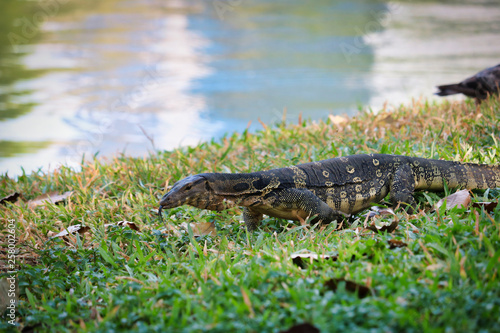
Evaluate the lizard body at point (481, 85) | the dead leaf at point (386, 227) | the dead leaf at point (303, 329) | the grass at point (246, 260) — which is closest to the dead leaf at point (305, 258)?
the grass at point (246, 260)

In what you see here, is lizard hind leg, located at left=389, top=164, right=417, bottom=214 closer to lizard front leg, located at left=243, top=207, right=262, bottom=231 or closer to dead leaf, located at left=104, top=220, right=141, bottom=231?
lizard front leg, located at left=243, top=207, right=262, bottom=231

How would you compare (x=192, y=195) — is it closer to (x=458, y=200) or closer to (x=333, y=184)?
(x=333, y=184)

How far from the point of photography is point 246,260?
3016 mm

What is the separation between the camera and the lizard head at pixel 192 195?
3.25 metres

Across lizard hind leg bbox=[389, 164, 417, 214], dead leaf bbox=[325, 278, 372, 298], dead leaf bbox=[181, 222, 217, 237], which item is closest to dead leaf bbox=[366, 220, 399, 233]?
Result: lizard hind leg bbox=[389, 164, 417, 214]

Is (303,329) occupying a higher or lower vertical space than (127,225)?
higher

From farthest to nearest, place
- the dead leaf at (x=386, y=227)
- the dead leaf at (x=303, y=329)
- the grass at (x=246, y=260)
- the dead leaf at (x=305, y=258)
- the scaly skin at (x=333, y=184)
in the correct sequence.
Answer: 1. the scaly skin at (x=333, y=184)
2. the dead leaf at (x=386, y=227)
3. the dead leaf at (x=305, y=258)
4. the grass at (x=246, y=260)
5. the dead leaf at (x=303, y=329)

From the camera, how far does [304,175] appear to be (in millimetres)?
3707

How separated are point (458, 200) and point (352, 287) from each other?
145 centimetres

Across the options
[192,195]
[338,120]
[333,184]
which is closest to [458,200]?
[333,184]

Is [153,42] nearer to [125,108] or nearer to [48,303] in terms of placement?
[125,108]

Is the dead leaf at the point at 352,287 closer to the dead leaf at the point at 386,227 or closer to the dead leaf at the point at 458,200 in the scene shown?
the dead leaf at the point at 386,227

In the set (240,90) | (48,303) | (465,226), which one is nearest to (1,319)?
(48,303)

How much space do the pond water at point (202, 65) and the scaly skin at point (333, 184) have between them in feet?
7.44
